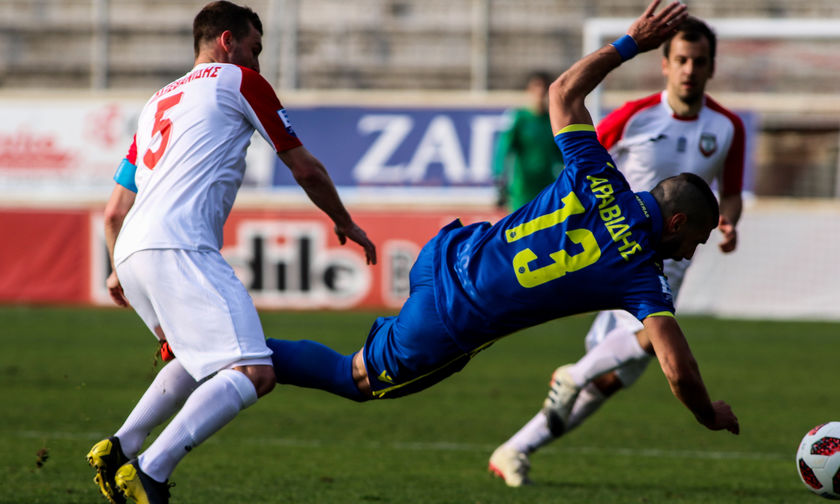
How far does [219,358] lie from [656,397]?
5.17 meters

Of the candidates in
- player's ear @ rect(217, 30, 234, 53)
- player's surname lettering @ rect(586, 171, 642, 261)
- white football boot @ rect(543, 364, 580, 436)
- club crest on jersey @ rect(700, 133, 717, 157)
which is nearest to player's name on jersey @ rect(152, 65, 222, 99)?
player's ear @ rect(217, 30, 234, 53)

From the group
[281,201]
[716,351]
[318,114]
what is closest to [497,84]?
[318,114]

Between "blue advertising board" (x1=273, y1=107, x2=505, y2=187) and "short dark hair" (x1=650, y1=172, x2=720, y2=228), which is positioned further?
"blue advertising board" (x1=273, y1=107, x2=505, y2=187)

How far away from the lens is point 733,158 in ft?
19.4

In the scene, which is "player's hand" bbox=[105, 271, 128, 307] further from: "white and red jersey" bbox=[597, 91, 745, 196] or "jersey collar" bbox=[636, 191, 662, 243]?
"white and red jersey" bbox=[597, 91, 745, 196]

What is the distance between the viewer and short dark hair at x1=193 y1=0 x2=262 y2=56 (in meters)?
4.12

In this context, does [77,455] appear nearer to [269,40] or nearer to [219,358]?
[219,358]

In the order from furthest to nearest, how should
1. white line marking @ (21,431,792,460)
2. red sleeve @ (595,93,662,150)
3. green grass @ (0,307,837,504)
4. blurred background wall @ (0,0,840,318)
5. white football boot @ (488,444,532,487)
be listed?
blurred background wall @ (0,0,840,318)
white line marking @ (21,431,792,460)
red sleeve @ (595,93,662,150)
white football boot @ (488,444,532,487)
green grass @ (0,307,837,504)

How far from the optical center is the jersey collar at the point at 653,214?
12.4 feet

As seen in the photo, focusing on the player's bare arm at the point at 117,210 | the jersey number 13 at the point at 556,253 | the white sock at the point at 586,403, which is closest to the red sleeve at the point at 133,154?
the player's bare arm at the point at 117,210

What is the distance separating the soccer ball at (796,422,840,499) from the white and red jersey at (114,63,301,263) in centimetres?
234

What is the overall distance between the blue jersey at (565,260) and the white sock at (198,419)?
77 centimetres

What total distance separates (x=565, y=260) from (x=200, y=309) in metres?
1.25

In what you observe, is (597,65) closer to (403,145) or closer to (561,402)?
(561,402)
